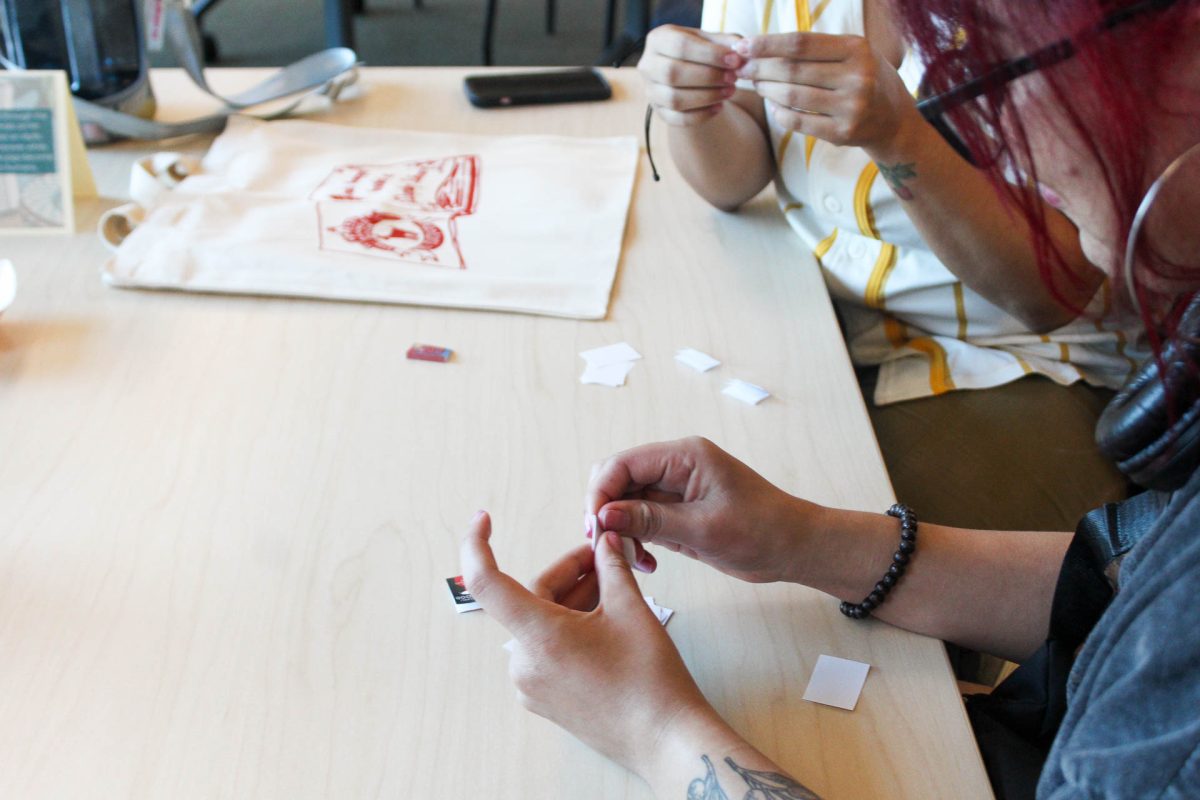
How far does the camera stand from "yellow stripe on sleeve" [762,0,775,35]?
1185 mm

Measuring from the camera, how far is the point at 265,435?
0.89 metres

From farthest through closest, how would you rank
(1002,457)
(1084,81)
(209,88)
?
(209,88) < (1002,457) < (1084,81)

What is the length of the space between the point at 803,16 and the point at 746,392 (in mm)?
464

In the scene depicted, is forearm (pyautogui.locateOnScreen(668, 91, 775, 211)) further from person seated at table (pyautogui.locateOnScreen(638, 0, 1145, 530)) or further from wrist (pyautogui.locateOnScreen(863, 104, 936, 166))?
wrist (pyautogui.locateOnScreen(863, 104, 936, 166))

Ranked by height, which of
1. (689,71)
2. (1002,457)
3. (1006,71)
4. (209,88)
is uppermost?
(1006,71)

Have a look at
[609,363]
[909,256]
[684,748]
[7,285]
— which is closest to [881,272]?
[909,256]

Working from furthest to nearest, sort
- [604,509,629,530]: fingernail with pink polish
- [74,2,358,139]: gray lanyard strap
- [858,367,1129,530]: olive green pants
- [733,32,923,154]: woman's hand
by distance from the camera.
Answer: [74,2,358,139]: gray lanyard strap
[858,367,1129,530]: olive green pants
[733,32,923,154]: woman's hand
[604,509,629,530]: fingernail with pink polish

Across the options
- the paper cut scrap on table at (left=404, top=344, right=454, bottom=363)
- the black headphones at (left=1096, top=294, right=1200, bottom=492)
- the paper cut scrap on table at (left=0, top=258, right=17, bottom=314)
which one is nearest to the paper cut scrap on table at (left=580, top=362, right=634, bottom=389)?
the paper cut scrap on table at (left=404, top=344, right=454, bottom=363)

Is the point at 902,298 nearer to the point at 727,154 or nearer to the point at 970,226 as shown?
the point at 970,226

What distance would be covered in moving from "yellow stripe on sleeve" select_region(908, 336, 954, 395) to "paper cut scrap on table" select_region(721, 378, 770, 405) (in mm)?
272

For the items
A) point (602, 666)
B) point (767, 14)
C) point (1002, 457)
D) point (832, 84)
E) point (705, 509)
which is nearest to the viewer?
point (602, 666)

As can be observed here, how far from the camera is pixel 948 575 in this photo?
772mm

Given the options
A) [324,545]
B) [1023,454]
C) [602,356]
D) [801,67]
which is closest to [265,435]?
[324,545]

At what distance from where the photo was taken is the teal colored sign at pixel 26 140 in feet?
3.91
